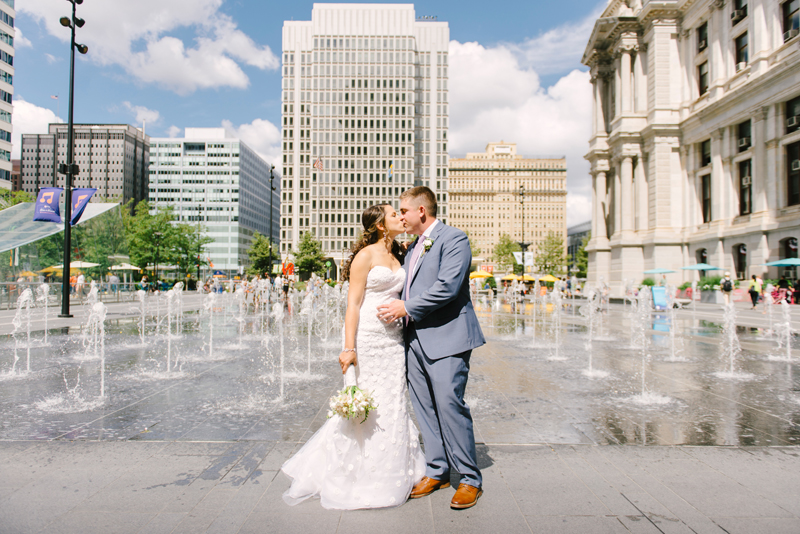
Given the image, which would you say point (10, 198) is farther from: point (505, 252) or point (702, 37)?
point (505, 252)

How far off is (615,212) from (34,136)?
143 m

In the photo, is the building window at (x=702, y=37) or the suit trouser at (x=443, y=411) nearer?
the suit trouser at (x=443, y=411)

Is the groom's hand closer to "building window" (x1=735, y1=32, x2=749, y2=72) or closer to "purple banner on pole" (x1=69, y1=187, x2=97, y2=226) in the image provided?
"purple banner on pole" (x1=69, y1=187, x2=97, y2=226)

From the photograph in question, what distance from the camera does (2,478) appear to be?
328 cm

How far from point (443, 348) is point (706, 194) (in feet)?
137

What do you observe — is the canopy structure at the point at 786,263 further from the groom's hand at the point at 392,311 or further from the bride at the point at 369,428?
the groom's hand at the point at 392,311

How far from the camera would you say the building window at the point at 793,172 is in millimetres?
28153

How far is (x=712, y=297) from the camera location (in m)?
29.3

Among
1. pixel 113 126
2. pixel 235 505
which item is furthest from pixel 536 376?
pixel 113 126

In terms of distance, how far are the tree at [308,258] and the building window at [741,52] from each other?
5293cm

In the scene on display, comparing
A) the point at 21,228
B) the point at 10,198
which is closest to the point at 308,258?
the point at 10,198

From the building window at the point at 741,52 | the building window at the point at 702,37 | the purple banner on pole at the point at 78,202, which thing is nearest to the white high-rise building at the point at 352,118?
the building window at the point at 702,37

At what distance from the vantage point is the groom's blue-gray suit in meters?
3.01

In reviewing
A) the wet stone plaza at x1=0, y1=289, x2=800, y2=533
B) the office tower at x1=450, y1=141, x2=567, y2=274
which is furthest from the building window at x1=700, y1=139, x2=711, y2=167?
the office tower at x1=450, y1=141, x2=567, y2=274
